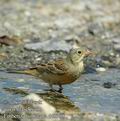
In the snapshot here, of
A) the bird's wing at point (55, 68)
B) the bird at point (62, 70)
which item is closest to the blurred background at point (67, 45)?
the bird at point (62, 70)

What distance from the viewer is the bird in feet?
28.2

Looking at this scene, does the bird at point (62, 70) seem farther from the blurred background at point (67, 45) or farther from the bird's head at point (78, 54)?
the blurred background at point (67, 45)

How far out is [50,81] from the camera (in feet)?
28.8

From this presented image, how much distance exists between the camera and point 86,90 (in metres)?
8.93

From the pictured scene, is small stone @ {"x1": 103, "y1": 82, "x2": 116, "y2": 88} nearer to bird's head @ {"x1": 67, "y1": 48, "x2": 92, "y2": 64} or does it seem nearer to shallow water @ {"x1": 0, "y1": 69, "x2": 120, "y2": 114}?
shallow water @ {"x1": 0, "y1": 69, "x2": 120, "y2": 114}

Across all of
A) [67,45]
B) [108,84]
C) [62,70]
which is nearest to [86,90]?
[62,70]

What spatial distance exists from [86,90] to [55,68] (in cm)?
58

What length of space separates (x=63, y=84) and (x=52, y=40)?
340 cm

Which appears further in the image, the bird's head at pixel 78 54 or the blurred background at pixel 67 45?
the bird's head at pixel 78 54

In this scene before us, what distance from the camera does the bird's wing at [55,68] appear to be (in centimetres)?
866

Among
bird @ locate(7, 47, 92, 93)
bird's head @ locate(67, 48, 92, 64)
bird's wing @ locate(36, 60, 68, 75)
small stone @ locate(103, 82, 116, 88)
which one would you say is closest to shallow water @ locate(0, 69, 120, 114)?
small stone @ locate(103, 82, 116, 88)

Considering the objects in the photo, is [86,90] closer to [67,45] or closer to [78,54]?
[78,54]

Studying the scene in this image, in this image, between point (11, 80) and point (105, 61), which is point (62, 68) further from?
point (105, 61)

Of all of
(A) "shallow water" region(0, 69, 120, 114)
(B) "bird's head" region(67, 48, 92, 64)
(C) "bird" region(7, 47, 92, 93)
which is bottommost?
(A) "shallow water" region(0, 69, 120, 114)
